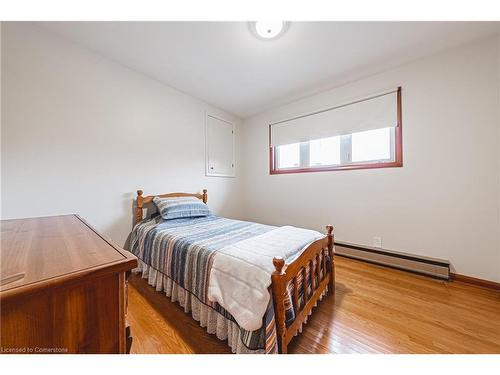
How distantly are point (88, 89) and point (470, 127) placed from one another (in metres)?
3.81

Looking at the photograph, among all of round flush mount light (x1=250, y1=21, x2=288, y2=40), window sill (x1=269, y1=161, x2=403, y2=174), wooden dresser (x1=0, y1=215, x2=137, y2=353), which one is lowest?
wooden dresser (x1=0, y1=215, x2=137, y2=353)

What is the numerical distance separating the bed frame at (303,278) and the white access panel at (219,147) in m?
2.13

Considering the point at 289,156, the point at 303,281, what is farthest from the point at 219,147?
the point at 303,281

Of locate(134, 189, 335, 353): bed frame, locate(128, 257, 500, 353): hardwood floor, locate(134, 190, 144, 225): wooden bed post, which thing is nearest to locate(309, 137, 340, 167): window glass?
locate(134, 189, 335, 353): bed frame

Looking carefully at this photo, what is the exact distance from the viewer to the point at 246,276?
108cm

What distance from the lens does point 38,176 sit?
165cm

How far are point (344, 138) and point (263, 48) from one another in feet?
5.06

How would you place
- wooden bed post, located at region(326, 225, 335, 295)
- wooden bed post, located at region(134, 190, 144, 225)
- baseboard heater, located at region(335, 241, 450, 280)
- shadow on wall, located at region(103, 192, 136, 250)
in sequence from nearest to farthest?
1. wooden bed post, located at region(326, 225, 335, 295)
2. baseboard heater, located at region(335, 241, 450, 280)
3. shadow on wall, located at region(103, 192, 136, 250)
4. wooden bed post, located at region(134, 190, 144, 225)

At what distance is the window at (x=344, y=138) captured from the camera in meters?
2.22

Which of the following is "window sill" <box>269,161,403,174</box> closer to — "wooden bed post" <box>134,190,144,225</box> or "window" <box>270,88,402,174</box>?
"window" <box>270,88,402,174</box>

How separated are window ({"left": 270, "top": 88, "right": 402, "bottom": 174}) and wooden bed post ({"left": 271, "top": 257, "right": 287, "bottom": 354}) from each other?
6.69ft

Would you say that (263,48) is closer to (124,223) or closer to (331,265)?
(331,265)

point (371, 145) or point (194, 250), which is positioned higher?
point (371, 145)

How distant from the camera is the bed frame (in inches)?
38.7
